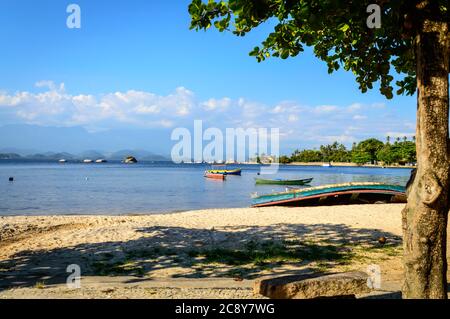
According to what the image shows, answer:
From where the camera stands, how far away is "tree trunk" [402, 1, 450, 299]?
4.81 m

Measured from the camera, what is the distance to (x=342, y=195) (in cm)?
2800

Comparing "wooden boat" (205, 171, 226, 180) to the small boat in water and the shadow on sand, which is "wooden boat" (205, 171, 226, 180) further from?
the shadow on sand

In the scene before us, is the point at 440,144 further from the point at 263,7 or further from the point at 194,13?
the point at 194,13

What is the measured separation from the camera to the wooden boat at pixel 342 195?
27.8 m

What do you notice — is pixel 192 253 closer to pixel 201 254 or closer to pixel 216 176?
pixel 201 254

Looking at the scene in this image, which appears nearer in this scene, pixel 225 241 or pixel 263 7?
pixel 263 7

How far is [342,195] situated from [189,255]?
62.5 ft

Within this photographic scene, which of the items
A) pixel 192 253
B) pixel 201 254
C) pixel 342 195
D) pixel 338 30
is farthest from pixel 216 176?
pixel 338 30

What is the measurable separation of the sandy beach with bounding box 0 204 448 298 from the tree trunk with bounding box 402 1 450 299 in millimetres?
3097

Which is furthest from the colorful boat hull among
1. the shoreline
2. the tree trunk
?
the tree trunk

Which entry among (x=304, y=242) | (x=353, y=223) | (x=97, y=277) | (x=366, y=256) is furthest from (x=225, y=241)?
(x=353, y=223)

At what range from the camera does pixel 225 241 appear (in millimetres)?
14062

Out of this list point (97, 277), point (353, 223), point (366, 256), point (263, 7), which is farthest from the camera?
point (353, 223)
